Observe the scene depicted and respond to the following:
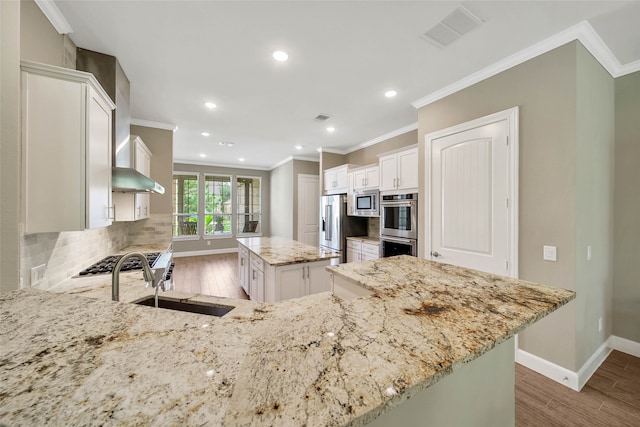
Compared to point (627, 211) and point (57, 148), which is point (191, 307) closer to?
point (57, 148)

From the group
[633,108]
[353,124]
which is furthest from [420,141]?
[633,108]

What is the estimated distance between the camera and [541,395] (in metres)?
1.90

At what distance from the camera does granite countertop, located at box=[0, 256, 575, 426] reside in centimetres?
43

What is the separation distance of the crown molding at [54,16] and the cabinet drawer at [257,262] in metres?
2.52

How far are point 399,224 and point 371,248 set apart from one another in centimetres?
97

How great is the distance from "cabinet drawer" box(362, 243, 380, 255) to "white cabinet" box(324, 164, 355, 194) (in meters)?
1.21

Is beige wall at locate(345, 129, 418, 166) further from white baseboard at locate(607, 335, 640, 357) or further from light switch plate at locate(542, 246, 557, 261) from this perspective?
white baseboard at locate(607, 335, 640, 357)

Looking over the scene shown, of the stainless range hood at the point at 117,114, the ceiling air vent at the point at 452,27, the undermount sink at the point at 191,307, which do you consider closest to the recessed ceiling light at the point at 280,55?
the ceiling air vent at the point at 452,27

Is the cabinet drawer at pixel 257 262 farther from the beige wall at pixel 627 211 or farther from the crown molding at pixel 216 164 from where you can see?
the crown molding at pixel 216 164

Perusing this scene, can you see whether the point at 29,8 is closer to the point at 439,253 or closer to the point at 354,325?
the point at 354,325

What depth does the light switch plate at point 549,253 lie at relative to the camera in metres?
2.00

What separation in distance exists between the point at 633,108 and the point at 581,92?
0.93 meters

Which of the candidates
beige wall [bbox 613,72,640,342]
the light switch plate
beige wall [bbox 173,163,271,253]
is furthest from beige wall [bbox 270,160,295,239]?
beige wall [bbox 613,72,640,342]

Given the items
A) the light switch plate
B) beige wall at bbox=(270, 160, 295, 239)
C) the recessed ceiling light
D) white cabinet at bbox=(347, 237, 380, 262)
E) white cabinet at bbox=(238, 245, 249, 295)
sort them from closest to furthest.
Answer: the light switch plate
the recessed ceiling light
white cabinet at bbox=(238, 245, 249, 295)
white cabinet at bbox=(347, 237, 380, 262)
beige wall at bbox=(270, 160, 295, 239)
